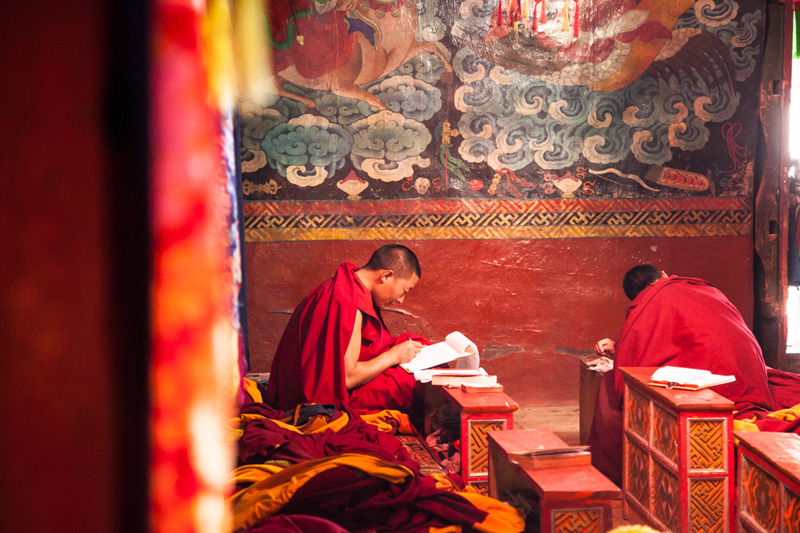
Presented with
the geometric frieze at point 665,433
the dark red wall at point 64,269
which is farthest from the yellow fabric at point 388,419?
the dark red wall at point 64,269

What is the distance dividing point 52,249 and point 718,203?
220 inches

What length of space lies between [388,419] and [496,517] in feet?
3.82

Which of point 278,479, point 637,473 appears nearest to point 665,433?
point 637,473

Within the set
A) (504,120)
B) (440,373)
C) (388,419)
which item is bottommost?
(388,419)

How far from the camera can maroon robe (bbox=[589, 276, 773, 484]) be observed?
310 cm

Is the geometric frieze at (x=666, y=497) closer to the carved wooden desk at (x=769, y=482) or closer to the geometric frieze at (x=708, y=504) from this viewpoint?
the geometric frieze at (x=708, y=504)

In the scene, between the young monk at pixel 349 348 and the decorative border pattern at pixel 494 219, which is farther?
the decorative border pattern at pixel 494 219

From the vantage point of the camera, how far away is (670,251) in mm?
5117

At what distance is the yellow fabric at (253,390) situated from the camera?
3.32 m

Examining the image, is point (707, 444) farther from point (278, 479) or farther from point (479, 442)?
point (278, 479)

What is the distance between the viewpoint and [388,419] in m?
3.08

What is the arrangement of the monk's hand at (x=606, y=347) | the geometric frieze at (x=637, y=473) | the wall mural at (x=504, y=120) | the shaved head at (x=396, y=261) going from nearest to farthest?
the geometric frieze at (x=637, y=473) → the shaved head at (x=396, y=261) → the monk's hand at (x=606, y=347) → the wall mural at (x=504, y=120)

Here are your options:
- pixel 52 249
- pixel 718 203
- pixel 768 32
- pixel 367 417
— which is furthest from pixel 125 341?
pixel 768 32

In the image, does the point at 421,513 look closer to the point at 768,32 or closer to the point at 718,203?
the point at 718,203
